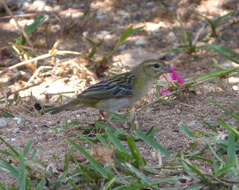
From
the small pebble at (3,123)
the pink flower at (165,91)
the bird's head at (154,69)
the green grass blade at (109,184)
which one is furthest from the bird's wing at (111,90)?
the green grass blade at (109,184)

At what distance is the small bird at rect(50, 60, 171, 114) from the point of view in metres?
4.79

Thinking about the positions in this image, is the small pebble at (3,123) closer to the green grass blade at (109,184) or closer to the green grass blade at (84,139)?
the green grass blade at (84,139)

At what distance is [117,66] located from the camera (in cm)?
683

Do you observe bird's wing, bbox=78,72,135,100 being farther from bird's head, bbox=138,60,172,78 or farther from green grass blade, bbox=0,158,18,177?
green grass blade, bbox=0,158,18,177

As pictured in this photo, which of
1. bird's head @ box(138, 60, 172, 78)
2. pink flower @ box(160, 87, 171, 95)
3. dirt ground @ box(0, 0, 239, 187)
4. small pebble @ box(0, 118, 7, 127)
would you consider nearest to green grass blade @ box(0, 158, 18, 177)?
dirt ground @ box(0, 0, 239, 187)

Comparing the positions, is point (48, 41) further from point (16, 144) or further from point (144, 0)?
point (16, 144)

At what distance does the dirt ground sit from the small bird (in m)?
0.22

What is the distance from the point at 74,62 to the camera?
6.58 m

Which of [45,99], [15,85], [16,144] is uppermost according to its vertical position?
[15,85]

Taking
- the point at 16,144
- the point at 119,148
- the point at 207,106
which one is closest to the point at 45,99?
the point at 16,144

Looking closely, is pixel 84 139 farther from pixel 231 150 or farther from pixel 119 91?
pixel 231 150

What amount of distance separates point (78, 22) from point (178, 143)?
189 inches

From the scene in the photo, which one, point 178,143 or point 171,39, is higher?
point 171,39

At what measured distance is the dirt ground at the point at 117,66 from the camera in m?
4.49
